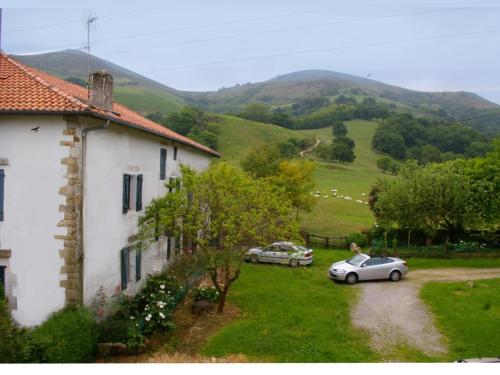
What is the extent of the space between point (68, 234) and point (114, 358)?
3.68 metres

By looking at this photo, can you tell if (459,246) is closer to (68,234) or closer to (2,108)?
(68,234)

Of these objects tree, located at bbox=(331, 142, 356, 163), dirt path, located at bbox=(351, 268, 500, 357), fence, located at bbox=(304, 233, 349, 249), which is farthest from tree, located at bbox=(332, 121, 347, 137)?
dirt path, located at bbox=(351, 268, 500, 357)

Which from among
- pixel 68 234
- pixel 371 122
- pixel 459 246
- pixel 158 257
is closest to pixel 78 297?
pixel 68 234

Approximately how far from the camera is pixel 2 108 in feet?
35.7

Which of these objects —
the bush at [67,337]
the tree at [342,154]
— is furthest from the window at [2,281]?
the tree at [342,154]

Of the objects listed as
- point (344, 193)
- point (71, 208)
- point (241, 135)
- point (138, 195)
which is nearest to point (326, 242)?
point (138, 195)

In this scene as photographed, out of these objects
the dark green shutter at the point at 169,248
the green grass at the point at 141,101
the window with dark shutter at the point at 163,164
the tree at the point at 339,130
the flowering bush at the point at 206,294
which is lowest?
the flowering bush at the point at 206,294

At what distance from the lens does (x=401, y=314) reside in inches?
611

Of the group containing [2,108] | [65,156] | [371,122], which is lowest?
[65,156]

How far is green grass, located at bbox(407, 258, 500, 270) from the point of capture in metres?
24.5

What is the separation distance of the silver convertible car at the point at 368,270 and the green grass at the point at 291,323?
59 cm

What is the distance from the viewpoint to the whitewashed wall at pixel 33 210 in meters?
11.3

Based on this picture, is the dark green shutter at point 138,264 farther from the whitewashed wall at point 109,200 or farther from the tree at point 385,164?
the tree at point 385,164

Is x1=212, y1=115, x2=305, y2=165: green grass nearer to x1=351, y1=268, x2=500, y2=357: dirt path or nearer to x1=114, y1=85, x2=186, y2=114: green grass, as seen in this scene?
x1=114, y1=85, x2=186, y2=114: green grass
